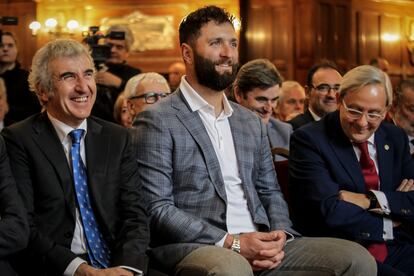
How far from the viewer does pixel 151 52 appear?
35.3ft

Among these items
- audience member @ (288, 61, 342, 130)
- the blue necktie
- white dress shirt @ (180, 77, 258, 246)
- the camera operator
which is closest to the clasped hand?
white dress shirt @ (180, 77, 258, 246)

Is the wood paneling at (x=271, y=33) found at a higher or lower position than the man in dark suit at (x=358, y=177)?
higher

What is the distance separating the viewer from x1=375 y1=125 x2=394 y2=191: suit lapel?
3.49m

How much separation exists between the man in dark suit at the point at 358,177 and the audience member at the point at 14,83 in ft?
7.93

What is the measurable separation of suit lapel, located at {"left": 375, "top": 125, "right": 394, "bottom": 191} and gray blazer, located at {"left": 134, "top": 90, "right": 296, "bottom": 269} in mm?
528

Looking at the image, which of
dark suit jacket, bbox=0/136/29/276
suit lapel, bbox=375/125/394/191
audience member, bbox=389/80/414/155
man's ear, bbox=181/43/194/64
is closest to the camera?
dark suit jacket, bbox=0/136/29/276

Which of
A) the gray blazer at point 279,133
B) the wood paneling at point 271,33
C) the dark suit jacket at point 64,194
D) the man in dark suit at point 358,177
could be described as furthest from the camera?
the wood paneling at point 271,33

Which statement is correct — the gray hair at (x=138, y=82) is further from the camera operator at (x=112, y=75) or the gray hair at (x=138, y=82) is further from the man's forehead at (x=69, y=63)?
the man's forehead at (x=69, y=63)

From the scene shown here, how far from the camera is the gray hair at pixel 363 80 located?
135 inches

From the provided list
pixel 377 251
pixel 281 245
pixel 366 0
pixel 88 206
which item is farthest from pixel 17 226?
pixel 366 0

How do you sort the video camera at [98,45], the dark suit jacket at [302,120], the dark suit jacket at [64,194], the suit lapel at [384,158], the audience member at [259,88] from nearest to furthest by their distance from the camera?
1. the dark suit jacket at [64,194]
2. the suit lapel at [384,158]
3. the audience member at [259,88]
4. the dark suit jacket at [302,120]
5. the video camera at [98,45]

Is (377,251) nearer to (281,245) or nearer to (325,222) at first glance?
(325,222)

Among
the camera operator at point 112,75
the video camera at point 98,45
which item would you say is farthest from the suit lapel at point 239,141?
the video camera at point 98,45

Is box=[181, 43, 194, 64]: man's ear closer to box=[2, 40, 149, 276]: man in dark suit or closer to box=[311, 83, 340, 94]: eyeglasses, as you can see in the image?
box=[2, 40, 149, 276]: man in dark suit
